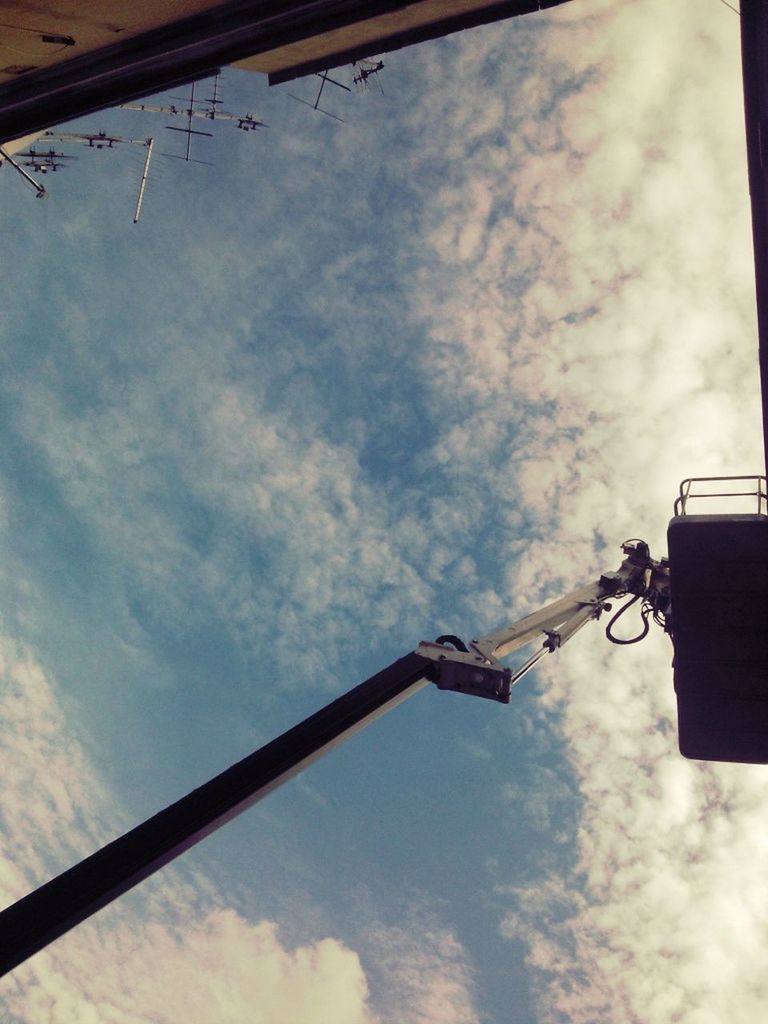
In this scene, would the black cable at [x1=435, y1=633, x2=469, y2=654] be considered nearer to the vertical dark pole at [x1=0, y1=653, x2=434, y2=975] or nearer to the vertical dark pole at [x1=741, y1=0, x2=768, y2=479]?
the vertical dark pole at [x1=0, y1=653, x2=434, y2=975]

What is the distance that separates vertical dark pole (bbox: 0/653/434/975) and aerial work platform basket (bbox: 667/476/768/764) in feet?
11.9

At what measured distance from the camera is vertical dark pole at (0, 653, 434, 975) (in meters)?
1.87

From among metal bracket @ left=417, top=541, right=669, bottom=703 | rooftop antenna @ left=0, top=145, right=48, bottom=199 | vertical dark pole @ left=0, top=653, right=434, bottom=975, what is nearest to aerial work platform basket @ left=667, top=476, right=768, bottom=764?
metal bracket @ left=417, top=541, right=669, bottom=703

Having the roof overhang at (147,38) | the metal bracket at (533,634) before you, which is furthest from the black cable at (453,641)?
the roof overhang at (147,38)

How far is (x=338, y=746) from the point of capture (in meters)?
2.97

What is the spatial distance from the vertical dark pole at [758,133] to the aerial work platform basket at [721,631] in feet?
Answer: 4.90

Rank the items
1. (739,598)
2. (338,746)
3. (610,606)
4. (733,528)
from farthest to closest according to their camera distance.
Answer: (610,606) < (739,598) < (733,528) < (338,746)

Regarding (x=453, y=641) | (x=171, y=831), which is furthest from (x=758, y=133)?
(x=171, y=831)

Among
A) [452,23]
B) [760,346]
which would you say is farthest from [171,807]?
[452,23]

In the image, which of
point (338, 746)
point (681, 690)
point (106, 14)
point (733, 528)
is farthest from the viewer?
point (681, 690)

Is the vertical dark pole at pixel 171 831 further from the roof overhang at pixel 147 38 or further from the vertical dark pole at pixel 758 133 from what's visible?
the roof overhang at pixel 147 38

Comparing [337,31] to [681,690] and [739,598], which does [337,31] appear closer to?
[739,598]

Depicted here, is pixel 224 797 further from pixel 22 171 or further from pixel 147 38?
pixel 22 171

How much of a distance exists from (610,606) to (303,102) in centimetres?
785
